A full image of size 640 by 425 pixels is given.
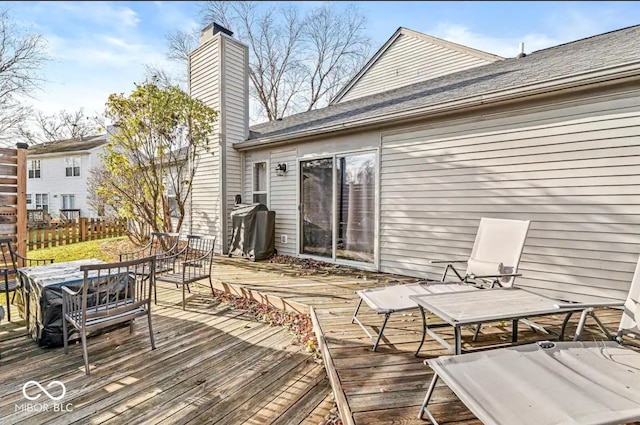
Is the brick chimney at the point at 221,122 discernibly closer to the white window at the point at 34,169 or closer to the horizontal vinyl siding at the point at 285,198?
the horizontal vinyl siding at the point at 285,198

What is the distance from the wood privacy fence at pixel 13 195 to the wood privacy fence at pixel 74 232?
14.8 feet

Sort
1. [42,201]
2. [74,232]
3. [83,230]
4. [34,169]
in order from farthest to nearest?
1. [34,169]
2. [42,201]
3. [83,230]
4. [74,232]

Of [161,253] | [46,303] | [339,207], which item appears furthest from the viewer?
[339,207]

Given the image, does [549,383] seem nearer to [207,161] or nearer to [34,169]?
[207,161]

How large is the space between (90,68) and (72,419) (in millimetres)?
5795

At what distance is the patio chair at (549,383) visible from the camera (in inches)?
53.3

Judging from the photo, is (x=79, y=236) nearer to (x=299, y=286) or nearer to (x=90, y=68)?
(x=90, y=68)

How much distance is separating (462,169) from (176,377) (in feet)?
14.2

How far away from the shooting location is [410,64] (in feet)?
30.7

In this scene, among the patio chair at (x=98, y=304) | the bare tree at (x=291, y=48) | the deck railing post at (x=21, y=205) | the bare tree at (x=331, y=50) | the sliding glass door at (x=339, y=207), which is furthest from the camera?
the bare tree at (x=331, y=50)

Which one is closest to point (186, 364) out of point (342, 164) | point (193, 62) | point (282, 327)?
point (282, 327)

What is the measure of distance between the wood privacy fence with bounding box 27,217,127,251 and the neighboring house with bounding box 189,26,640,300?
5.07 m

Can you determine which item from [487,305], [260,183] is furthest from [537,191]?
[260,183]

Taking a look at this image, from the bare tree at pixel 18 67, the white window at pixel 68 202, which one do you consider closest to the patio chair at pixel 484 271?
the bare tree at pixel 18 67
